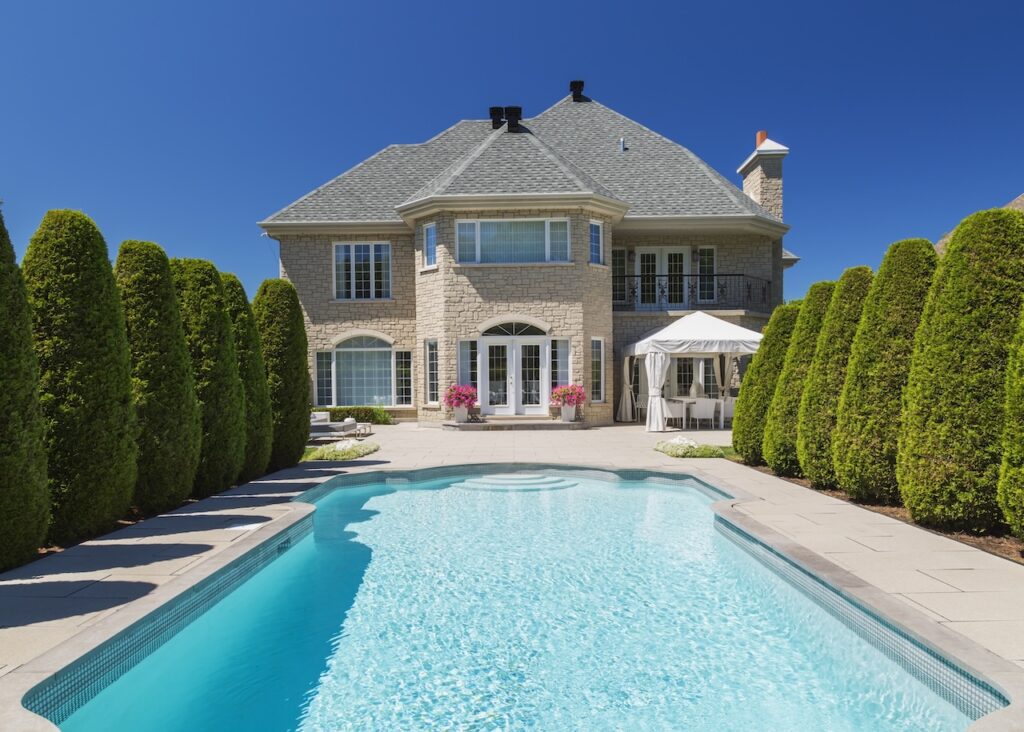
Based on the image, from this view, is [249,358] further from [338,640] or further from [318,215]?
[318,215]

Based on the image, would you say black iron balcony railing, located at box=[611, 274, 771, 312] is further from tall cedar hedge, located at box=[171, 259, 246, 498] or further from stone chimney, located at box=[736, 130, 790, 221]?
tall cedar hedge, located at box=[171, 259, 246, 498]

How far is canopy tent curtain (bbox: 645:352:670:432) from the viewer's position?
16.8m

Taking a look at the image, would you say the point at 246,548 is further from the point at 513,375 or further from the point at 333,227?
the point at 333,227

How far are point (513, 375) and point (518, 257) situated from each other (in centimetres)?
369

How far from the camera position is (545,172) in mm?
18781

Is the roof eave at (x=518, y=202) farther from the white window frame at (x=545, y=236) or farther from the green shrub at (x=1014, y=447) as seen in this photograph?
the green shrub at (x=1014, y=447)

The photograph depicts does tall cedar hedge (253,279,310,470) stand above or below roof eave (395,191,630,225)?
below

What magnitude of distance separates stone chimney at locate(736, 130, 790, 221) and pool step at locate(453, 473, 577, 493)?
1659 cm

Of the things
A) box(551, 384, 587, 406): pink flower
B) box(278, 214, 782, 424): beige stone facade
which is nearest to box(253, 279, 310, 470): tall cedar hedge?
box(278, 214, 782, 424): beige stone facade

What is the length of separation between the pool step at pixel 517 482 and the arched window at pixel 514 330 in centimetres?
832

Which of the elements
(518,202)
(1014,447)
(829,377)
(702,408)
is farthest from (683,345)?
(1014,447)

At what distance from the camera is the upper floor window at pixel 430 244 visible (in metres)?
18.9

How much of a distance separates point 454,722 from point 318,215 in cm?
1994

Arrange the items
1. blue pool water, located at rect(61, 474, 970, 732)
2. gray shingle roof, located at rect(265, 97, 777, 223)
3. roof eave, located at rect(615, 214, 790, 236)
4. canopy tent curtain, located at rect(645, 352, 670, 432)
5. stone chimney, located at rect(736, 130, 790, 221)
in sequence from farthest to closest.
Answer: stone chimney, located at rect(736, 130, 790, 221)
roof eave, located at rect(615, 214, 790, 236)
gray shingle roof, located at rect(265, 97, 777, 223)
canopy tent curtain, located at rect(645, 352, 670, 432)
blue pool water, located at rect(61, 474, 970, 732)
